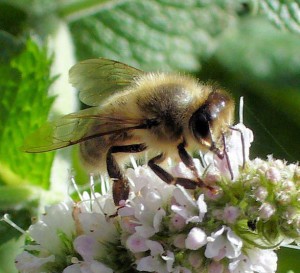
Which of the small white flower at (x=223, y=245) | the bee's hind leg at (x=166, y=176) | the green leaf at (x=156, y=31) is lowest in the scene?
the small white flower at (x=223, y=245)

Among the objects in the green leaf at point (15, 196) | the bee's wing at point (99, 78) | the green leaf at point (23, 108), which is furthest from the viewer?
the green leaf at point (23, 108)

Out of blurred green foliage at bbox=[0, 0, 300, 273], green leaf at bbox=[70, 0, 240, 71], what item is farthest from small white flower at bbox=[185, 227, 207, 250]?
green leaf at bbox=[70, 0, 240, 71]

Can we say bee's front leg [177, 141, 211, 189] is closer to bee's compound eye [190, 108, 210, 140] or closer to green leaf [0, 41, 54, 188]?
bee's compound eye [190, 108, 210, 140]

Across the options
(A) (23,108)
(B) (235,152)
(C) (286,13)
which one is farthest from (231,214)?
(C) (286,13)

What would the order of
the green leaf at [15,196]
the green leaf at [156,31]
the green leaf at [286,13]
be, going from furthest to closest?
1. the green leaf at [156,31]
2. the green leaf at [286,13]
3. the green leaf at [15,196]

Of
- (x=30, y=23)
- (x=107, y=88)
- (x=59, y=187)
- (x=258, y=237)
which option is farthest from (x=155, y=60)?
(x=258, y=237)

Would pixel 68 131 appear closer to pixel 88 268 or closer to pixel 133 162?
pixel 133 162

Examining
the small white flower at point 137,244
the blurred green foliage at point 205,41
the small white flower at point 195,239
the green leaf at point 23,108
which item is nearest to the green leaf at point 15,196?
the green leaf at point 23,108

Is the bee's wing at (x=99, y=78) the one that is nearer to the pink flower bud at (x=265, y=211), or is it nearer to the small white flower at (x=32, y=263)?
the small white flower at (x=32, y=263)

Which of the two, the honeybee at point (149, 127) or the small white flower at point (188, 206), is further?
the honeybee at point (149, 127)
